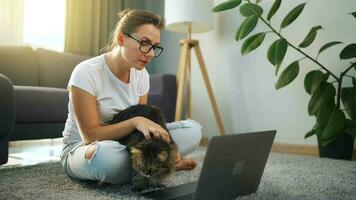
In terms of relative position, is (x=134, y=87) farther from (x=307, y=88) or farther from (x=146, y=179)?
(x=307, y=88)

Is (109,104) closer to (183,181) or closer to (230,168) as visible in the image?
(183,181)

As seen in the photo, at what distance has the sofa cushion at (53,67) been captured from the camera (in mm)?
2832

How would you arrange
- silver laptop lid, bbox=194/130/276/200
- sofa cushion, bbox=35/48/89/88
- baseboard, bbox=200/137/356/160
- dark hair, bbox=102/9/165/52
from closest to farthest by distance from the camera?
silver laptop lid, bbox=194/130/276/200
dark hair, bbox=102/9/165/52
baseboard, bbox=200/137/356/160
sofa cushion, bbox=35/48/89/88

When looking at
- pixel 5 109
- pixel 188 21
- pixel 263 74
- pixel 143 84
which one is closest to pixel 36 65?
pixel 188 21

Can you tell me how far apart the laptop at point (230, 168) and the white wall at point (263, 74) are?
1619mm

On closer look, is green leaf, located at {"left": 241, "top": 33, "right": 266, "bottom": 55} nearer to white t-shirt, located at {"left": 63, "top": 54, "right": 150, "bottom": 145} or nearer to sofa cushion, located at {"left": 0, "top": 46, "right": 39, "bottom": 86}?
white t-shirt, located at {"left": 63, "top": 54, "right": 150, "bottom": 145}

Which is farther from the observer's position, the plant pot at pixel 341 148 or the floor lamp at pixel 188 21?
the floor lamp at pixel 188 21

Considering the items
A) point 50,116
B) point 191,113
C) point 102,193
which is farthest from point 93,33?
point 102,193

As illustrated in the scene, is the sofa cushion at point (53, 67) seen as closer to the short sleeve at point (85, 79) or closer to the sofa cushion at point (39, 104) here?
the sofa cushion at point (39, 104)

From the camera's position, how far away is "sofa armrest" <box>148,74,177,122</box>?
8.91 feet

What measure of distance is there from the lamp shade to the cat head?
5.93 feet

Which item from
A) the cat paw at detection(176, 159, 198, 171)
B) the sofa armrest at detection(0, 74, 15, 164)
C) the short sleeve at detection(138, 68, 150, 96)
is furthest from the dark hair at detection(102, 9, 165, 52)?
the cat paw at detection(176, 159, 198, 171)

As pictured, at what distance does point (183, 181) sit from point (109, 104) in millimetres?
430

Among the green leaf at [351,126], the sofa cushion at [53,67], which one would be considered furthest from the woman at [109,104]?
the sofa cushion at [53,67]
